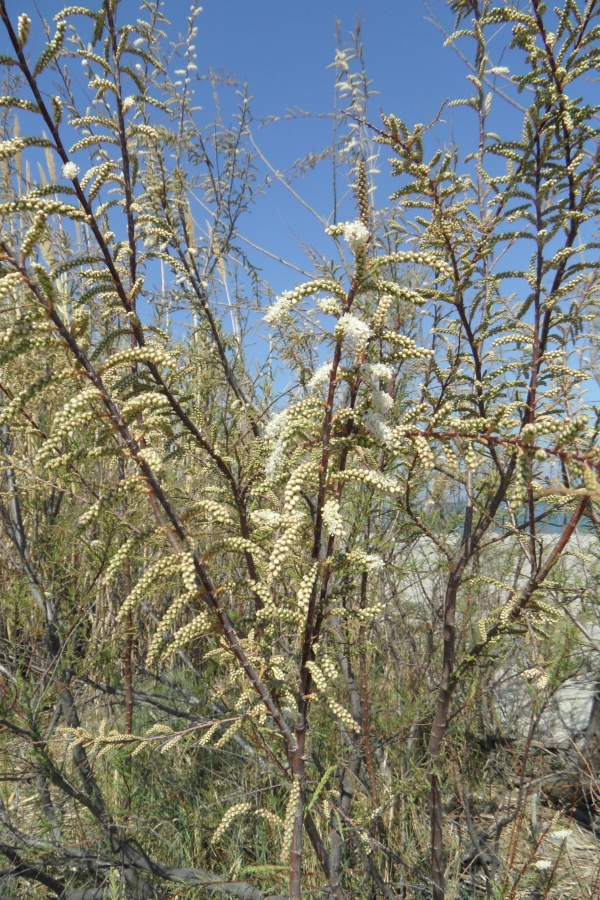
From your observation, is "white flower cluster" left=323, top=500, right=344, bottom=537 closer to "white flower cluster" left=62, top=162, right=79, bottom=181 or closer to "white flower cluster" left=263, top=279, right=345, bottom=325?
"white flower cluster" left=263, top=279, right=345, bottom=325

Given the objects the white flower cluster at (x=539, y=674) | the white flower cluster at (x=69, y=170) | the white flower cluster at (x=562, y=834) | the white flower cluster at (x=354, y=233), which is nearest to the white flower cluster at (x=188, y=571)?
the white flower cluster at (x=354, y=233)

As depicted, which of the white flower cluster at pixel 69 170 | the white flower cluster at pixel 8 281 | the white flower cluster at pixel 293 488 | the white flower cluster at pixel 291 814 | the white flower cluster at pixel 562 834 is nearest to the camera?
the white flower cluster at pixel 8 281

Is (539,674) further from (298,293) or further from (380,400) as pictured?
(298,293)

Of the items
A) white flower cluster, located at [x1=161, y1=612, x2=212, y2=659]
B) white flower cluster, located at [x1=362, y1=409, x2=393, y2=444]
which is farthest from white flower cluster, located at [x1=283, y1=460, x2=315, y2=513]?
white flower cluster, located at [x1=161, y1=612, x2=212, y2=659]

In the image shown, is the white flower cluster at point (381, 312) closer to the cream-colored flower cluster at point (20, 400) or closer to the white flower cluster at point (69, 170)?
the cream-colored flower cluster at point (20, 400)

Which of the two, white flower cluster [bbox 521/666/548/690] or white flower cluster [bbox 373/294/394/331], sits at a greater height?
white flower cluster [bbox 373/294/394/331]

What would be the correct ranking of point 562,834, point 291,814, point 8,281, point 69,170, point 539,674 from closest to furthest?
point 8,281
point 291,814
point 69,170
point 539,674
point 562,834

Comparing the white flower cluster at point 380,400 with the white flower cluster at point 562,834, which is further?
the white flower cluster at point 562,834

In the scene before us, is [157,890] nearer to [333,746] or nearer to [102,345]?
[333,746]

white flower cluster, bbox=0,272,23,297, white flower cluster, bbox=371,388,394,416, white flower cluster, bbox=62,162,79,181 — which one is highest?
white flower cluster, bbox=62,162,79,181

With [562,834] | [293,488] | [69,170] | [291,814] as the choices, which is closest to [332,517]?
[293,488]

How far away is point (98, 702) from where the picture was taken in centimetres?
429

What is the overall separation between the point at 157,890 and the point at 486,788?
1989 millimetres

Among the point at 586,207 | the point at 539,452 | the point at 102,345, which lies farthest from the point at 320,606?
the point at 586,207
